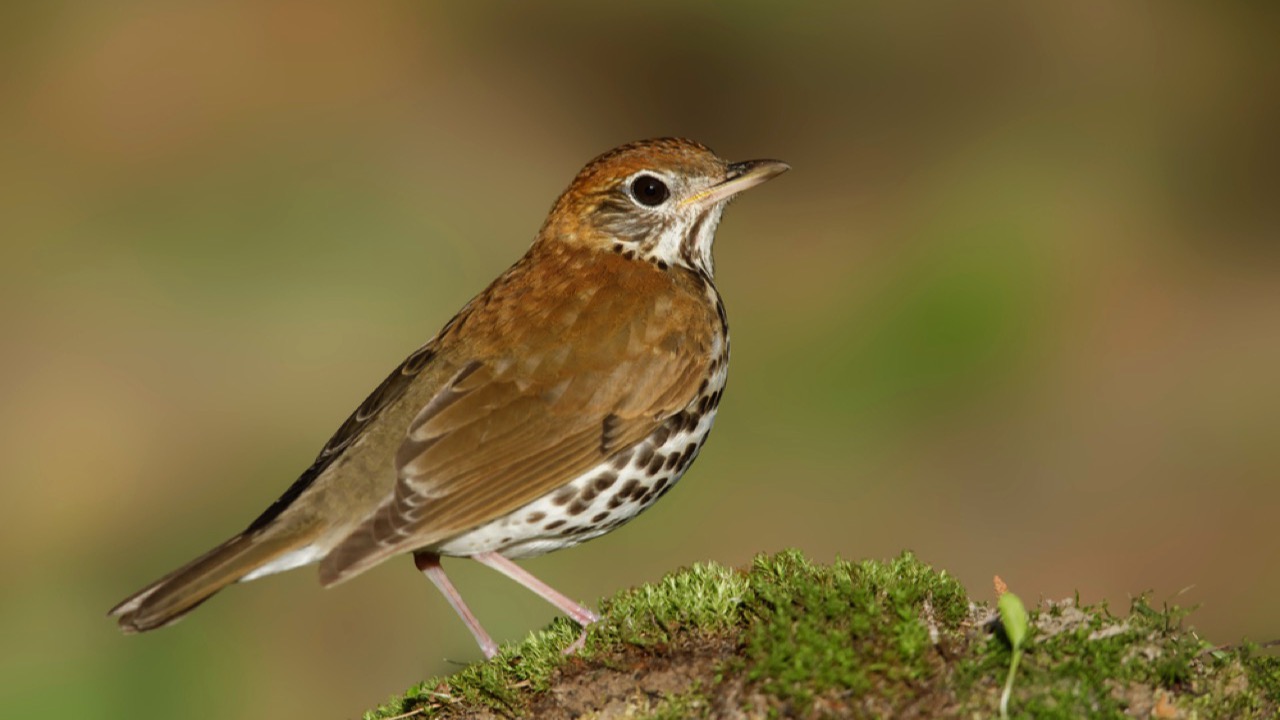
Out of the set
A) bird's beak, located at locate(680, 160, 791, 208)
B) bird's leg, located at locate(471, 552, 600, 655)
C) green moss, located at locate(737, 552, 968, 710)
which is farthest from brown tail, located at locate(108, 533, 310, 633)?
bird's beak, located at locate(680, 160, 791, 208)

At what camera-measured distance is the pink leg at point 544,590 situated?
180 inches

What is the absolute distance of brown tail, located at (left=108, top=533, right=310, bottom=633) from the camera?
4.33m

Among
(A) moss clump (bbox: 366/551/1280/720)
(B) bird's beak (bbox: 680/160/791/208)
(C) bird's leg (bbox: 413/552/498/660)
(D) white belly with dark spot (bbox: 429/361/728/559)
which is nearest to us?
(A) moss clump (bbox: 366/551/1280/720)

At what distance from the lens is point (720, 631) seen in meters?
3.95

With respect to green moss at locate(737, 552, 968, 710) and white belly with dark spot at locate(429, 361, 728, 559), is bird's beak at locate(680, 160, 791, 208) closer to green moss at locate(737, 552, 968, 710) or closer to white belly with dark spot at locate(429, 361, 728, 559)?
white belly with dark spot at locate(429, 361, 728, 559)

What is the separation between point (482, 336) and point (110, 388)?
5.56 meters

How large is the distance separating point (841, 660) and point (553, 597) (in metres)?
1.49

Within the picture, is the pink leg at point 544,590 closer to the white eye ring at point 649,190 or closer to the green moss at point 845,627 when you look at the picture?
the green moss at point 845,627

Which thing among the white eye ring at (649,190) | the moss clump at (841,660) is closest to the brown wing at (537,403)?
the white eye ring at (649,190)

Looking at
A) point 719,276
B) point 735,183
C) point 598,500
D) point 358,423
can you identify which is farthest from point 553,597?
point 719,276

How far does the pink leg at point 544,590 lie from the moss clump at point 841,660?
15 cm

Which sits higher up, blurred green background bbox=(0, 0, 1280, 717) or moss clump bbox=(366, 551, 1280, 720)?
blurred green background bbox=(0, 0, 1280, 717)

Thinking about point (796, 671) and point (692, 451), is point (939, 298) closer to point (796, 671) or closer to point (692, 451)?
point (692, 451)

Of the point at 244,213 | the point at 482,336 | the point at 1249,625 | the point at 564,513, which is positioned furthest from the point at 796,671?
the point at 244,213
